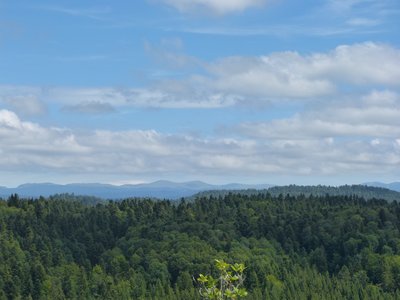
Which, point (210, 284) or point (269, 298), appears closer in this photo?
point (210, 284)

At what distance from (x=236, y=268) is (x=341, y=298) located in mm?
180788

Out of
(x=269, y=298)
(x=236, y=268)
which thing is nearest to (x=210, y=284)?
(x=236, y=268)

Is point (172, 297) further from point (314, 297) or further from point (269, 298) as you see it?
point (314, 297)

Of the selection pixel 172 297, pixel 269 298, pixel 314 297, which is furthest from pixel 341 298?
pixel 172 297

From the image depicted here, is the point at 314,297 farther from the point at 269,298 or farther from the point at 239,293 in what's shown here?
the point at 239,293

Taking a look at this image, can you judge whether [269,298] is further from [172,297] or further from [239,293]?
[239,293]

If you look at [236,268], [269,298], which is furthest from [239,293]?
[269,298]

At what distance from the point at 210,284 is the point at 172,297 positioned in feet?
575

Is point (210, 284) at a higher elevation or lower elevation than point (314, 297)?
higher

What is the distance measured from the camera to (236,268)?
85.1 feet

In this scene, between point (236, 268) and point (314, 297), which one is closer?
point (236, 268)

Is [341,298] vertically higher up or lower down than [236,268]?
lower down

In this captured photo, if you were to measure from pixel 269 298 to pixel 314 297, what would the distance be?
12.1m

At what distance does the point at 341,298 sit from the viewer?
199375 mm
